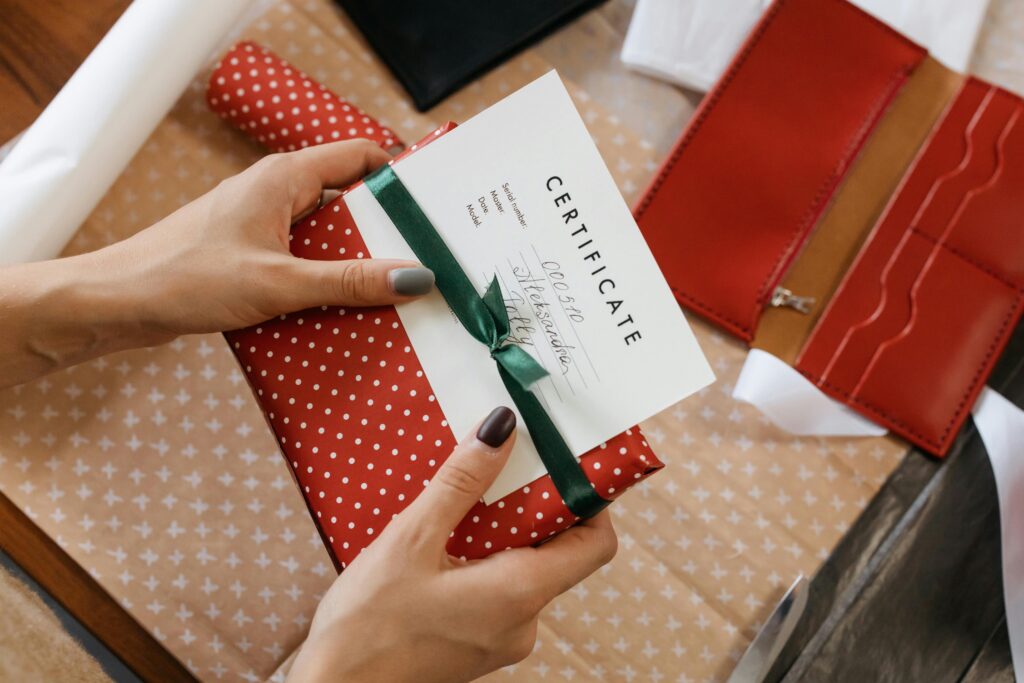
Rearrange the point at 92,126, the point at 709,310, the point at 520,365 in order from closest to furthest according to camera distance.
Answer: the point at 520,365 → the point at 92,126 → the point at 709,310

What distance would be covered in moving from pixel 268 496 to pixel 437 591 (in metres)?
0.25

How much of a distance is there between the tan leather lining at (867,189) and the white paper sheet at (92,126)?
0.54m

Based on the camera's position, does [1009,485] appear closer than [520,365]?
No

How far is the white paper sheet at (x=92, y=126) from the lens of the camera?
0.55 m

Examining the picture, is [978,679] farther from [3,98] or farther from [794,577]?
[3,98]

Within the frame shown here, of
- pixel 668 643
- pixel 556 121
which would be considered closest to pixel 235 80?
pixel 556 121

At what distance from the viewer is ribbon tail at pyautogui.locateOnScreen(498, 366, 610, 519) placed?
409 mm

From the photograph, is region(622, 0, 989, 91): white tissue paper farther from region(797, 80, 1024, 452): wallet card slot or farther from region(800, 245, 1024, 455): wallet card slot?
region(800, 245, 1024, 455): wallet card slot

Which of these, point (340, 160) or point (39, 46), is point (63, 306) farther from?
point (39, 46)

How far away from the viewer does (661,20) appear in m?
0.69

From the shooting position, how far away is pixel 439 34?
68cm

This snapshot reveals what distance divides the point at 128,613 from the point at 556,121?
0.50 metres

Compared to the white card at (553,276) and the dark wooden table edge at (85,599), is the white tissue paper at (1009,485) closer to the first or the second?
the white card at (553,276)

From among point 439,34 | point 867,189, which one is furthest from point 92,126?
point 867,189
